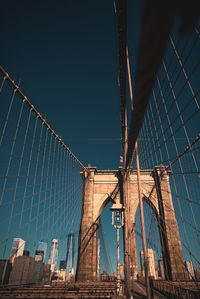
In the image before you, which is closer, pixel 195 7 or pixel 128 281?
pixel 195 7

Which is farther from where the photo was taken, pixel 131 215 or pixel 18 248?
pixel 131 215

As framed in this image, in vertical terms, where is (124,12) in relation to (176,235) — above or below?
above

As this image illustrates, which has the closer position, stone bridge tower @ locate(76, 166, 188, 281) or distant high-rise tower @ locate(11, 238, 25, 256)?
distant high-rise tower @ locate(11, 238, 25, 256)

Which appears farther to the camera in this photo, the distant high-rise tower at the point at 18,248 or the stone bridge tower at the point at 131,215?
the stone bridge tower at the point at 131,215

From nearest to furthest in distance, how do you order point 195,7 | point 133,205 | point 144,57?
point 195,7 < point 144,57 < point 133,205

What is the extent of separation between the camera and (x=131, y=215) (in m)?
17.1

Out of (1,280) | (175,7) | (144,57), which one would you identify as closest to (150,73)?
(144,57)

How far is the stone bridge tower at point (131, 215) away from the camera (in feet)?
46.8

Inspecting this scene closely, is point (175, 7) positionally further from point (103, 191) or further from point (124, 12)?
point (103, 191)

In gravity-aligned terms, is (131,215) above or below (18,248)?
above

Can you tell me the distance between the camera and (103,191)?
733 inches

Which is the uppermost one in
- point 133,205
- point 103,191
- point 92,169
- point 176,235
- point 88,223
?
point 92,169

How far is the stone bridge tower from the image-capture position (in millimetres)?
14266

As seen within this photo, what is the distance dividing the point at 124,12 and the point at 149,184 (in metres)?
16.0
